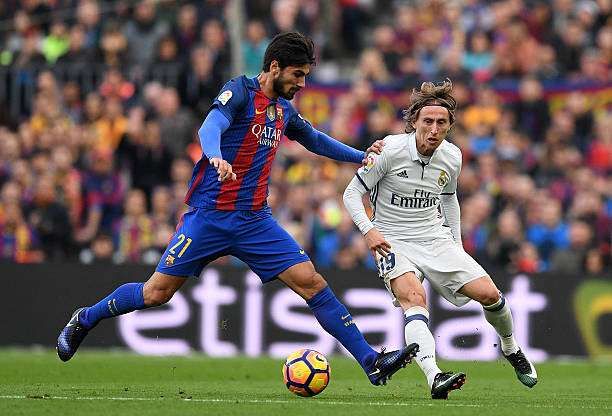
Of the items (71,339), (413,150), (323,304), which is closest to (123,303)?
(71,339)

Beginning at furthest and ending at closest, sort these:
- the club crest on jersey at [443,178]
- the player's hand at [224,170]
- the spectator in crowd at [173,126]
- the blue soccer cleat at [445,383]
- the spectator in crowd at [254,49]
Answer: the spectator in crowd at [254,49] < the spectator in crowd at [173,126] < the club crest on jersey at [443,178] < the blue soccer cleat at [445,383] < the player's hand at [224,170]

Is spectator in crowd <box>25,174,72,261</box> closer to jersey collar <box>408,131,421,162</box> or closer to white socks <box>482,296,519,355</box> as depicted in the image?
jersey collar <box>408,131,421,162</box>

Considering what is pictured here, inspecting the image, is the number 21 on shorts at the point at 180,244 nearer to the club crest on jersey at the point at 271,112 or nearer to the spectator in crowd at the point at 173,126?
the club crest on jersey at the point at 271,112

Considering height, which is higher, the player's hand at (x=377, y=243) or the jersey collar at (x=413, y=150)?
the jersey collar at (x=413, y=150)

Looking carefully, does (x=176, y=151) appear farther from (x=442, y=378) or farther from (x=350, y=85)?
(x=442, y=378)

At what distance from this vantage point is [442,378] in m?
10.3

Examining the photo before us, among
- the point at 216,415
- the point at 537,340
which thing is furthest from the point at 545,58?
the point at 216,415

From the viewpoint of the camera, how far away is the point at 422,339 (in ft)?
34.6

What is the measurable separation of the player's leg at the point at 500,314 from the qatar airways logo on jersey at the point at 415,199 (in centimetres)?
71

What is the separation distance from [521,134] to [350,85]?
8.14 feet

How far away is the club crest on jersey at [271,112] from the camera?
10.8 meters

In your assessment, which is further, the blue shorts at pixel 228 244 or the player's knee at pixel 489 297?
the player's knee at pixel 489 297

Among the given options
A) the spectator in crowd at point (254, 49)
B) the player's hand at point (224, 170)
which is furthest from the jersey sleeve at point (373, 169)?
the spectator in crowd at point (254, 49)

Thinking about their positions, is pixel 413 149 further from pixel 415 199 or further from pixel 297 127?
pixel 297 127
